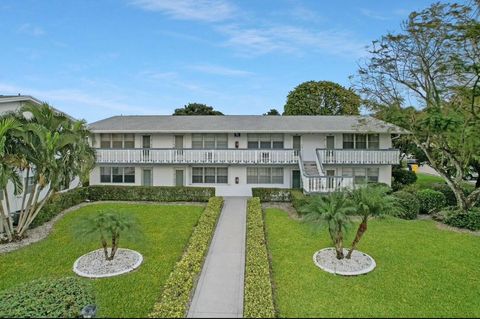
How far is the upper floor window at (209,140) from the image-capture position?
2539cm

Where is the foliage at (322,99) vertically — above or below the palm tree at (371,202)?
above

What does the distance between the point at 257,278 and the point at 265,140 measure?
16399 millimetres

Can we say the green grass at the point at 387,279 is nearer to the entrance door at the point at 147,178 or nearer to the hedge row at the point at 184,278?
the hedge row at the point at 184,278

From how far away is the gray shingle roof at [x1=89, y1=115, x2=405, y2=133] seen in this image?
24.0 meters

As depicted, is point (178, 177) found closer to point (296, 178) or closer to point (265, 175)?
point (265, 175)

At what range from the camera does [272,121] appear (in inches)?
1098

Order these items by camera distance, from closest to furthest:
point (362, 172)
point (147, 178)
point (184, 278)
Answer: point (184, 278) < point (362, 172) < point (147, 178)

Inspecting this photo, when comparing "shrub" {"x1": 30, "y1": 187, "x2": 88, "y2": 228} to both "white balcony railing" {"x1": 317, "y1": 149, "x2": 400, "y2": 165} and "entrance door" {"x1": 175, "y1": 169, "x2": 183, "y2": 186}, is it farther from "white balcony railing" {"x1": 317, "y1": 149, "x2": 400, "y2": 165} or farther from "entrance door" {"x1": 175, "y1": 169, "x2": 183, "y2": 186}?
"white balcony railing" {"x1": 317, "y1": 149, "x2": 400, "y2": 165}

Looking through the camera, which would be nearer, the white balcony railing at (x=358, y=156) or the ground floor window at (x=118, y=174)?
the white balcony railing at (x=358, y=156)

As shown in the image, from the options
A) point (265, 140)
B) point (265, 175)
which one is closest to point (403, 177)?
point (265, 175)

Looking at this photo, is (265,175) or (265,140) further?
(265,140)

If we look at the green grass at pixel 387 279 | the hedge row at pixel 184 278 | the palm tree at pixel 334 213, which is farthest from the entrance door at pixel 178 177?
the palm tree at pixel 334 213

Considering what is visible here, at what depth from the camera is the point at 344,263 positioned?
37.8ft

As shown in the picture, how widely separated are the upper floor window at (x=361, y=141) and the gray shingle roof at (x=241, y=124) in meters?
0.85
